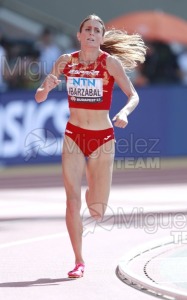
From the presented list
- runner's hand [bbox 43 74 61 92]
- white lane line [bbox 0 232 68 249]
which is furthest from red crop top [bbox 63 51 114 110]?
white lane line [bbox 0 232 68 249]

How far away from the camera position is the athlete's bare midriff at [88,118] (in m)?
9.87

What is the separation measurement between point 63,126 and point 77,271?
1116 centimetres

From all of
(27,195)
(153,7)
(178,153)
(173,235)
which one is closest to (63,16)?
(153,7)

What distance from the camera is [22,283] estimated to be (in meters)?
9.41

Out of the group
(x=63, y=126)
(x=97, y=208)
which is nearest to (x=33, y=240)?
(x=97, y=208)

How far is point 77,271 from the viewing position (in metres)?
9.64

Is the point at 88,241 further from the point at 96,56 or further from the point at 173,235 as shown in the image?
the point at 96,56

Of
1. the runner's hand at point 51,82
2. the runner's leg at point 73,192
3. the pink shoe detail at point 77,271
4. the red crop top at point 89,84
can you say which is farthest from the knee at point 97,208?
the runner's hand at point 51,82

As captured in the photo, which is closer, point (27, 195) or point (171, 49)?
point (27, 195)

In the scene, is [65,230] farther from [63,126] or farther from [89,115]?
[63,126]

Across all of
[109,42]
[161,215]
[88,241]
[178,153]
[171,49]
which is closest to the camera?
[109,42]

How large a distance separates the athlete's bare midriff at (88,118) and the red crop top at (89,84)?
41 mm

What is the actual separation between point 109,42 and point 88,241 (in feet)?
8.31

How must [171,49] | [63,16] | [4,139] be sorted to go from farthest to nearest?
[63,16] → [171,49] → [4,139]
